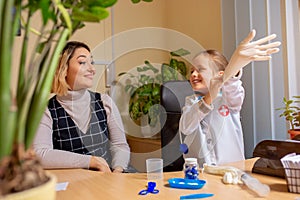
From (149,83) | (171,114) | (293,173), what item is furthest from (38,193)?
(149,83)

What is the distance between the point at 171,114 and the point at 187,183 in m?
0.93

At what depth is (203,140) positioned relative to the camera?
1.40 meters

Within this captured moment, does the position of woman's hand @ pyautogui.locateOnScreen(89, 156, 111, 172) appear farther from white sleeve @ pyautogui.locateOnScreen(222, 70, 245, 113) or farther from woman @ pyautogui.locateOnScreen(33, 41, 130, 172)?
white sleeve @ pyautogui.locateOnScreen(222, 70, 245, 113)

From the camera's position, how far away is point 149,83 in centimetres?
262

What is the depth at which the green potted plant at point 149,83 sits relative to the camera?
8.13ft

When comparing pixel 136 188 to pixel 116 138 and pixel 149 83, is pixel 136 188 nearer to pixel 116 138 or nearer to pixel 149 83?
pixel 116 138

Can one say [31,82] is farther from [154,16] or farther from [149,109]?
[154,16]

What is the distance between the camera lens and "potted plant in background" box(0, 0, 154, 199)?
35cm

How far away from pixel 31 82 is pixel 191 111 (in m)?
0.98

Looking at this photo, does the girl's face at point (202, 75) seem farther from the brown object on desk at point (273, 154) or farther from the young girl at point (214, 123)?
the brown object on desk at point (273, 154)

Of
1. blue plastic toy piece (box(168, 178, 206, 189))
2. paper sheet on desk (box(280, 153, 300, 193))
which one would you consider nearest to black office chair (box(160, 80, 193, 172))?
blue plastic toy piece (box(168, 178, 206, 189))

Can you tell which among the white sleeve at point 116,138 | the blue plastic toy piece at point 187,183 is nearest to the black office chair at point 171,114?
the white sleeve at point 116,138

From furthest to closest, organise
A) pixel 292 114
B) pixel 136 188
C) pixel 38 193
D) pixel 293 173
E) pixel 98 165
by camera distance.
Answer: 1. pixel 292 114
2. pixel 98 165
3. pixel 136 188
4. pixel 293 173
5. pixel 38 193

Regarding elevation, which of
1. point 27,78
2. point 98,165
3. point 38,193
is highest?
point 27,78
